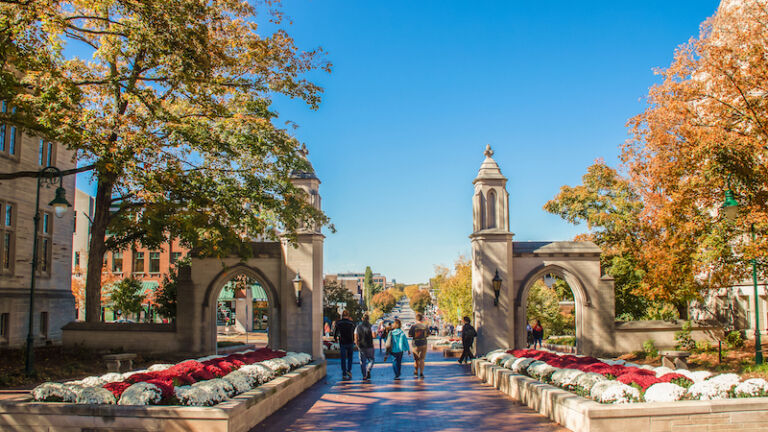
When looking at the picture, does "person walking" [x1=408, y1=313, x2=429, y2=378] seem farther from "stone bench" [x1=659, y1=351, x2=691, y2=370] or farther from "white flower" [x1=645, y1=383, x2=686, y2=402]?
"white flower" [x1=645, y1=383, x2=686, y2=402]

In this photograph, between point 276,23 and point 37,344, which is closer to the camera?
point 276,23

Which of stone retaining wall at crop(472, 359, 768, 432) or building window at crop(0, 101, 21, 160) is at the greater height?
building window at crop(0, 101, 21, 160)

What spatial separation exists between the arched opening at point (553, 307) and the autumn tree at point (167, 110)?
25.6 ft

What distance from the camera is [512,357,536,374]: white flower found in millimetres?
13813

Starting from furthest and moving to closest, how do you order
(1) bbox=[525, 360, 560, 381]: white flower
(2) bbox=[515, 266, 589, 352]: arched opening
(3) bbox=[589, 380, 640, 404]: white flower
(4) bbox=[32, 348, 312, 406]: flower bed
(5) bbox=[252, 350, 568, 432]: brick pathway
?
(2) bbox=[515, 266, 589, 352]: arched opening → (1) bbox=[525, 360, 560, 381]: white flower → (5) bbox=[252, 350, 568, 432]: brick pathway → (3) bbox=[589, 380, 640, 404]: white flower → (4) bbox=[32, 348, 312, 406]: flower bed

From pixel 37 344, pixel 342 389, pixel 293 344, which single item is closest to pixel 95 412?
pixel 342 389

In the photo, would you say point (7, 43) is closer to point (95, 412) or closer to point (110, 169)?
point (110, 169)

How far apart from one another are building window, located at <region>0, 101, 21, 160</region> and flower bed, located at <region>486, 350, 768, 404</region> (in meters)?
21.2

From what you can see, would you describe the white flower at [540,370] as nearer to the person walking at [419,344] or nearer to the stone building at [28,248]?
the person walking at [419,344]

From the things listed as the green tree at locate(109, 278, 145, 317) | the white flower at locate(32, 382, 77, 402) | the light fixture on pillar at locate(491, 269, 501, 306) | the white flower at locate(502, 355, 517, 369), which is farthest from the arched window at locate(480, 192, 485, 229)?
the green tree at locate(109, 278, 145, 317)

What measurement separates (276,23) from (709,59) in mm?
12661

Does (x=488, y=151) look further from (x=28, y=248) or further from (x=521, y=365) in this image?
(x=28, y=248)

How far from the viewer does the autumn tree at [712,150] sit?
53.0 ft

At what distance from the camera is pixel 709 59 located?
17406 millimetres
